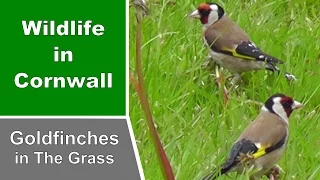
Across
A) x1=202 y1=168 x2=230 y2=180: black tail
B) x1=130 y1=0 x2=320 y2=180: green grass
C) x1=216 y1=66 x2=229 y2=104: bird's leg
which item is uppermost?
x1=202 y1=168 x2=230 y2=180: black tail

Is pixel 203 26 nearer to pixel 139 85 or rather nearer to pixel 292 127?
pixel 292 127

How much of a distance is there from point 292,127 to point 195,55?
777mm

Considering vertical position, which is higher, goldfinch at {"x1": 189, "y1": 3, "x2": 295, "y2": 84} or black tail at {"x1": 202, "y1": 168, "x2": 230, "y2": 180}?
black tail at {"x1": 202, "y1": 168, "x2": 230, "y2": 180}

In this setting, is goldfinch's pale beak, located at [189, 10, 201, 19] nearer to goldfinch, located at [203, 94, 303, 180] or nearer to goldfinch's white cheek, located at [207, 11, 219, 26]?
goldfinch's white cheek, located at [207, 11, 219, 26]

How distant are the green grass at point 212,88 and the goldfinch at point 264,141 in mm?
55

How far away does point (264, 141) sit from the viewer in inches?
141

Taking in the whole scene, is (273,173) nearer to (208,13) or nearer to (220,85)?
(220,85)

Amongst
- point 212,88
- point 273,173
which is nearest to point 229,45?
point 212,88

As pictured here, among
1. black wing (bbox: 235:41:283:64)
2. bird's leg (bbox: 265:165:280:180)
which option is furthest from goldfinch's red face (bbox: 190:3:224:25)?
bird's leg (bbox: 265:165:280:180)

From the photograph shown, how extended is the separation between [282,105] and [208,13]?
1108mm

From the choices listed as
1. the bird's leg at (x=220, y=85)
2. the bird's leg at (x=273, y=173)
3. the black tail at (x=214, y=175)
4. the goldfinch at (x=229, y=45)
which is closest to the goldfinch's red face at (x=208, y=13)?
the goldfinch at (x=229, y=45)

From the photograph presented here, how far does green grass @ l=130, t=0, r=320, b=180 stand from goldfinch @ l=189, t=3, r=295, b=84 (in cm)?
5

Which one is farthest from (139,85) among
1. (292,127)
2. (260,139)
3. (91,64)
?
(292,127)

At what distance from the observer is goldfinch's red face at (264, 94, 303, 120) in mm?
3738
